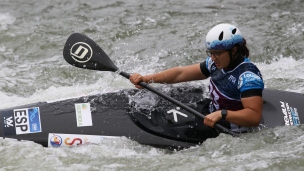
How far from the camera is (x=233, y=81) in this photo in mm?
5422

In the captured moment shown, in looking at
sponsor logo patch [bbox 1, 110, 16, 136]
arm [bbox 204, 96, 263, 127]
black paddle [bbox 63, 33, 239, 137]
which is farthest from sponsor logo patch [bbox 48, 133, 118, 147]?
arm [bbox 204, 96, 263, 127]

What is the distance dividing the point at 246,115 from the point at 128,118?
3.89 ft

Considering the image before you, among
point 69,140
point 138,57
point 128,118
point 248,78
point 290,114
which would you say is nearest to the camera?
point 248,78

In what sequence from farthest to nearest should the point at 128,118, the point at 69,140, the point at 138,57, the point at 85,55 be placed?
the point at 138,57
the point at 85,55
the point at 128,118
the point at 69,140

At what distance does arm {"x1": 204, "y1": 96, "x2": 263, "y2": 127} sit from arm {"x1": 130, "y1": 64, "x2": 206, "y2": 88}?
671 millimetres

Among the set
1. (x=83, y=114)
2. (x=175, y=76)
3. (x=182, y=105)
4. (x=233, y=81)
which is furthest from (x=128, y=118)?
(x=233, y=81)

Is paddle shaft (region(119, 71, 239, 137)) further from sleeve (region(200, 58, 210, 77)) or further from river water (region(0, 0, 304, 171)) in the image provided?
sleeve (region(200, 58, 210, 77))

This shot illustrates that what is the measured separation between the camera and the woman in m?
5.28

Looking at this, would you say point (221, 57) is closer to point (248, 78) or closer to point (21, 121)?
point (248, 78)

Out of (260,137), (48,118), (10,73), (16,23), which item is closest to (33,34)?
(16,23)

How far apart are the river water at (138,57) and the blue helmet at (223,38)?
0.86 m

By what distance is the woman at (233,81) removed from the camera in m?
5.28

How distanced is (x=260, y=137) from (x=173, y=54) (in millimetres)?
3842

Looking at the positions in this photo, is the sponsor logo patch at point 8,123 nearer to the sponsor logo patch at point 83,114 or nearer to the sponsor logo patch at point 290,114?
the sponsor logo patch at point 83,114
